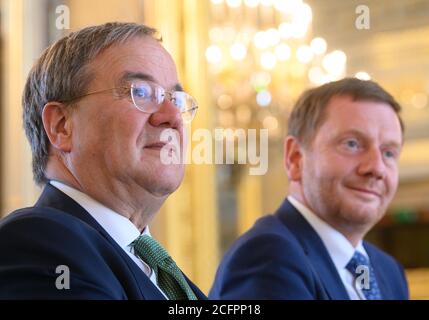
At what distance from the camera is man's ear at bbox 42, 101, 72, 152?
0.86 metres

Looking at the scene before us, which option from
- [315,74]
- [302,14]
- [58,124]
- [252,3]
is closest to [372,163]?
[58,124]

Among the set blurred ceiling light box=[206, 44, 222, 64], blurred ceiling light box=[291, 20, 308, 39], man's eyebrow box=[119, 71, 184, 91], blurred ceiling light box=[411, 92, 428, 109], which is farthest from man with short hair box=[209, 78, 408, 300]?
blurred ceiling light box=[411, 92, 428, 109]

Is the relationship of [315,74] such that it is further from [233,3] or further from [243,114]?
[233,3]

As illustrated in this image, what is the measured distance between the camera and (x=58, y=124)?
34.0 inches

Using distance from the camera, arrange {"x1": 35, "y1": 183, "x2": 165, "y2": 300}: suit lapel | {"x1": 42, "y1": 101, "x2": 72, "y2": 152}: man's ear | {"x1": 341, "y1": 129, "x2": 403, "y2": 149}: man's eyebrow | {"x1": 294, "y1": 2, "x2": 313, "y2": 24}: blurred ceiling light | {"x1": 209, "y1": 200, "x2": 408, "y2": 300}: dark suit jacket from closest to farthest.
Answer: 1. {"x1": 35, "y1": 183, "x2": 165, "y2": 300}: suit lapel
2. {"x1": 42, "y1": 101, "x2": 72, "y2": 152}: man's ear
3. {"x1": 209, "y1": 200, "x2": 408, "y2": 300}: dark suit jacket
4. {"x1": 341, "y1": 129, "x2": 403, "y2": 149}: man's eyebrow
5. {"x1": 294, "y1": 2, "x2": 313, "y2": 24}: blurred ceiling light

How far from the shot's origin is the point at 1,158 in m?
3.20

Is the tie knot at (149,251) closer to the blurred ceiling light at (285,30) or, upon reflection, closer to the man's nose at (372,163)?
the man's nose at (372,163)

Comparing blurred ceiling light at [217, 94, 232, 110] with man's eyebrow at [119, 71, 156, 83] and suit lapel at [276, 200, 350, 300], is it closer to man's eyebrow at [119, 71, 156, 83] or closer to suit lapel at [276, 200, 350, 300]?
suit lapel at [276, 200, 350, 300]

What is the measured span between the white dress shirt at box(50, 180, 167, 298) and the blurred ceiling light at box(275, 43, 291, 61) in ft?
10.3

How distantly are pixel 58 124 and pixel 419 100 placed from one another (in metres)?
5.22

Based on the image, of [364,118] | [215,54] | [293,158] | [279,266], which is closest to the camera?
[279,266]

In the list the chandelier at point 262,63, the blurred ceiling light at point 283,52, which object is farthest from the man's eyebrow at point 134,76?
the blurred ceiling light at point 283,52

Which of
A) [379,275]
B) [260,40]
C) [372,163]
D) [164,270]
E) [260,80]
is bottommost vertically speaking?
[379,275]

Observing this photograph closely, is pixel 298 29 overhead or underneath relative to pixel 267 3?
underneath
